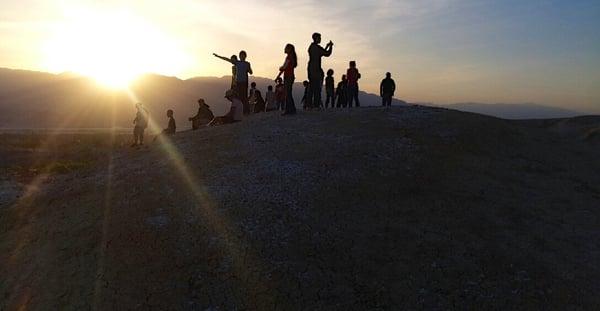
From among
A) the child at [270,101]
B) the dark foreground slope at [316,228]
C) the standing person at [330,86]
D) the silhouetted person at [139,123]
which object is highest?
the standing person at [330,86]

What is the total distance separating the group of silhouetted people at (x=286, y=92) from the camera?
13383 millimetres

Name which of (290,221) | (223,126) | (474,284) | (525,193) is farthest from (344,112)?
(474,284)

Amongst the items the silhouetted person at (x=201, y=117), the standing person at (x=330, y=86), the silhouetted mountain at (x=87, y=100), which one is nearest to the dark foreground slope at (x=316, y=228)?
the silhouetted person at (x=201, y=117)

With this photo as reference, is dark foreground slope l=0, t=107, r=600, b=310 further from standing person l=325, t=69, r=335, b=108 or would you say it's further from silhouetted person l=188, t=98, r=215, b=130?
standing person l=325, t=69, r=335, b=108

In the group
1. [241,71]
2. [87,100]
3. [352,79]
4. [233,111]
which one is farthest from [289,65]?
[87,100]

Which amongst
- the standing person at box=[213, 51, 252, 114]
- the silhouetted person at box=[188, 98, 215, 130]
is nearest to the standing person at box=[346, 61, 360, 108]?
the standing person at box=[213, 51, 252, 114]

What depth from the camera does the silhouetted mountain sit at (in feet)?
282

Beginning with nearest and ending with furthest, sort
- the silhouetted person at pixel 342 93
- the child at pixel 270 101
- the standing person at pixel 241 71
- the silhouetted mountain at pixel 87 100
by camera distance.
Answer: the standing person at pixel 241 71 < the silhouetted person at pixel 342 93 < the child at pixel 270 101 < the silhouetted mountain at pixel 87 100

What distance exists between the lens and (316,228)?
7676 mm

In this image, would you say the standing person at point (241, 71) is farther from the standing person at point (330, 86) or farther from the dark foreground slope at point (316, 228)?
the dark foreground slope at point (316, 228)

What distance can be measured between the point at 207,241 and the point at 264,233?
2.77 feet

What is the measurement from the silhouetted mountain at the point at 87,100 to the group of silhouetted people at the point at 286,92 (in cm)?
6599

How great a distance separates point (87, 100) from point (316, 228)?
107 m

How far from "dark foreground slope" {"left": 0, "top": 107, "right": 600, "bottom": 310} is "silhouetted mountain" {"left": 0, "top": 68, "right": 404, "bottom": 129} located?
73.4 meters
